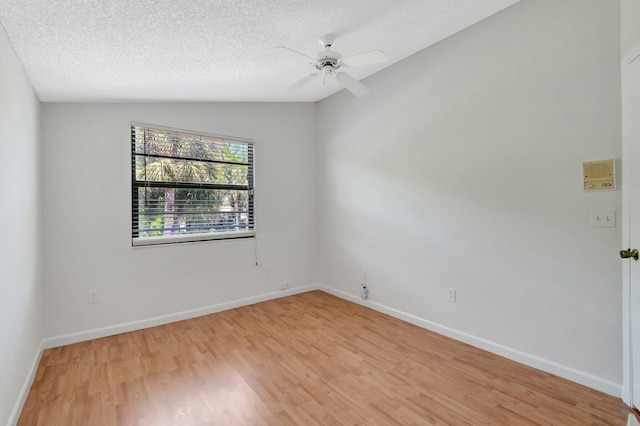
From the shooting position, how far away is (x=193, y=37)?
200 cm

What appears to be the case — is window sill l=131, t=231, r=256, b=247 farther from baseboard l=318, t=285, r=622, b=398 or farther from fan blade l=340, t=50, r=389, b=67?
fan blade l=340, t=50, r=389, b=67

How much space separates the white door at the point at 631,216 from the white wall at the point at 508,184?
97mm

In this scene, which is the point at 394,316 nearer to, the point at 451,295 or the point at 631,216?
the point at 451,295

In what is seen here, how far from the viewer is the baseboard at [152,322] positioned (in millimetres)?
2773

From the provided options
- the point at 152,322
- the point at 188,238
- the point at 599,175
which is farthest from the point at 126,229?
the point at 599,175

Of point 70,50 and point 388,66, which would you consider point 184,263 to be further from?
point 388,66

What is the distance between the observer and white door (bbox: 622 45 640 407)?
1.76 meters

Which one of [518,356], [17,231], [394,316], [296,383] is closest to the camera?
[17,231]

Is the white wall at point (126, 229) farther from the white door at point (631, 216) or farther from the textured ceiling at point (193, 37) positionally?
the white door at point (631, 216)

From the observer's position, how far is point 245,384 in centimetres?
215

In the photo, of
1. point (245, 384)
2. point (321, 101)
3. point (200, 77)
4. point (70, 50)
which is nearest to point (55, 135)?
point (70, 50)

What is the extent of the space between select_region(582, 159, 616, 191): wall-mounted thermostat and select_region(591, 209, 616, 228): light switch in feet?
0.51

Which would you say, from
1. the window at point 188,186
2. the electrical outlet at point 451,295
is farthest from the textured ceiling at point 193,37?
the electrical outlet at point 451,295

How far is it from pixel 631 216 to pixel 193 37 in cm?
298
